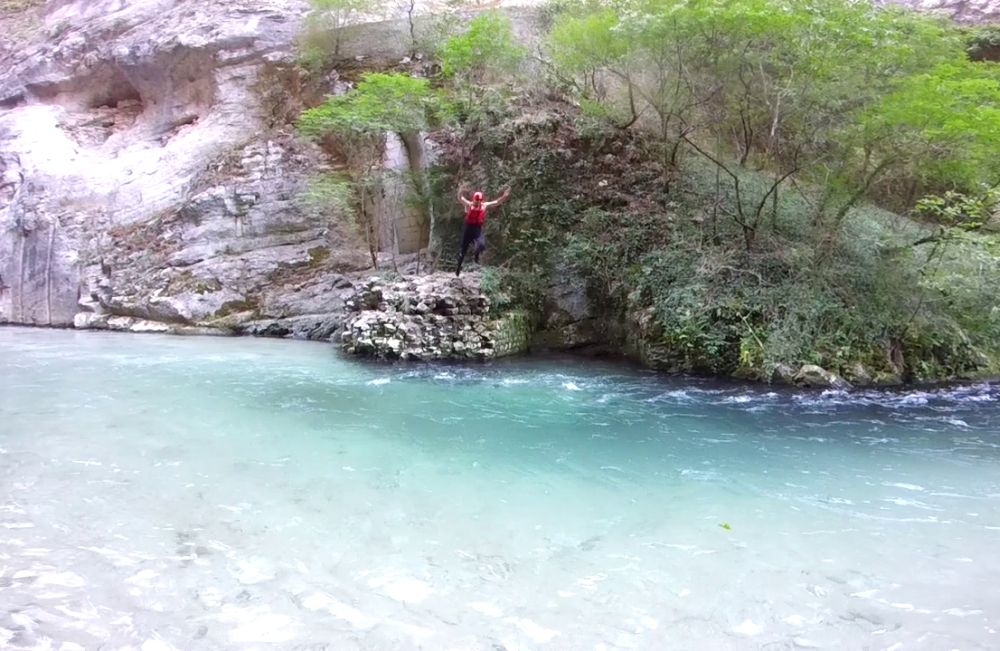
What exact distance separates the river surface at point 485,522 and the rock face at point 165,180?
7.80 m

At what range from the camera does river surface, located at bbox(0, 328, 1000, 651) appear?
302 cm

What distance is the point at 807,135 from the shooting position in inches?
443

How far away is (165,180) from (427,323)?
10765 mm

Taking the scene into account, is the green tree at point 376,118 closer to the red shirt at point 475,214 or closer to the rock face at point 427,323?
the red shirt at point 475,214

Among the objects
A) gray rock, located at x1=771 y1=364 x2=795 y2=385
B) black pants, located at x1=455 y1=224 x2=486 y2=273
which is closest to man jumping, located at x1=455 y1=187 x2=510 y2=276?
black pants, located at x1=455 y1=224 x2=486 y2=273

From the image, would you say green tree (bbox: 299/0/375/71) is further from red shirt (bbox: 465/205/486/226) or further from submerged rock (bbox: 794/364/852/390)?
submerged rock (bbox: 794/364/852/390)

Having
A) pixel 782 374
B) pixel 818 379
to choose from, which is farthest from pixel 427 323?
pixel 818 379

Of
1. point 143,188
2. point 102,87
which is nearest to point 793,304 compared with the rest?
point 143,188

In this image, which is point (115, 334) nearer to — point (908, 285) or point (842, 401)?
point (842, 401)

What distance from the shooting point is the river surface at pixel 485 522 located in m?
3.02

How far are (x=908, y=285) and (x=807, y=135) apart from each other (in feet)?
10.1

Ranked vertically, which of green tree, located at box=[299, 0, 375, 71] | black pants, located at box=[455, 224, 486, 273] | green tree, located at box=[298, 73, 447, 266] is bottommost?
black pants, located at box=[455, 224, 486, 273]

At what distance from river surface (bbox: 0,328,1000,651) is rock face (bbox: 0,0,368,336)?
307 inches

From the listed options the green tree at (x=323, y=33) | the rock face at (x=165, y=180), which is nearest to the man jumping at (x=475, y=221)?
the rock face at (x=165, y=180)
